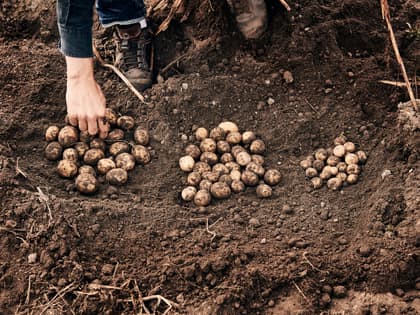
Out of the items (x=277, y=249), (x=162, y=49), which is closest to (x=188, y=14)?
(x=162, y=49)

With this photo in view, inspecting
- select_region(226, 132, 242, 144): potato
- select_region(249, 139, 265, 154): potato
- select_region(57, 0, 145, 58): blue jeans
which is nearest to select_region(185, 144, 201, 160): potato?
select_region(226, 132, 242, 144): potato

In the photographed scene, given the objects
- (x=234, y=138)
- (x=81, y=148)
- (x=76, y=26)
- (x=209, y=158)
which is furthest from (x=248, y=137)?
(x=76, y=26)

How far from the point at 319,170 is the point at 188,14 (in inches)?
57.4

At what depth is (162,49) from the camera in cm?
435

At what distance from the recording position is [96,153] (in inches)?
143

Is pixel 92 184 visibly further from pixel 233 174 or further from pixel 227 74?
pixel 227 74

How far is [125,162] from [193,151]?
419 mm

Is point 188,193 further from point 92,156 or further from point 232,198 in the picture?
point 92,156

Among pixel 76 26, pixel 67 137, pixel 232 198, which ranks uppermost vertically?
pixel 76 26

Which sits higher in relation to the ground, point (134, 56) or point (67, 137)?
point (134, 56)

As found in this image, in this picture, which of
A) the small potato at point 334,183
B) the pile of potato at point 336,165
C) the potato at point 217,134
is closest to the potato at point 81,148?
the potato at point 217,134

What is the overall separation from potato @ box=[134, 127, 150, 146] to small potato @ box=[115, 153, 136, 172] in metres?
0.15

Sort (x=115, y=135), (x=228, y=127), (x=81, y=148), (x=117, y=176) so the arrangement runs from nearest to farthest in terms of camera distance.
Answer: (x=117, y=176), (x=81, y=148), (x=115, y=135), (x=228, y=127)

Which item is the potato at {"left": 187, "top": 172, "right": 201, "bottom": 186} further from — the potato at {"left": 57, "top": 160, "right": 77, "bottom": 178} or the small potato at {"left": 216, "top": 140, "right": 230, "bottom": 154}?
the potato at {"left": 57, "top": 160, "right": 77, "bottom": 178}
